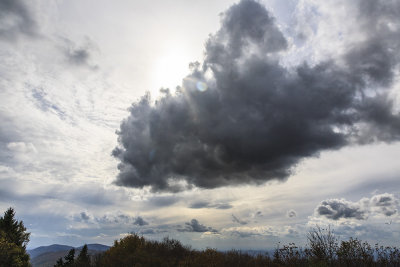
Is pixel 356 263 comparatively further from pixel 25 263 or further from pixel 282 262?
pixel 25 263

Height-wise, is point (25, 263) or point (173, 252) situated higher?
point (173, 252)

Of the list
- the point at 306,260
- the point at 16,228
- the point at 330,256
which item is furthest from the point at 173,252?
the point at 16,228

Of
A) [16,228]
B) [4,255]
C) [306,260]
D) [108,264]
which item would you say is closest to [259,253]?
[306,260]

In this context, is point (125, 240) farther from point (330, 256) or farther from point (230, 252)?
point (330, 256)

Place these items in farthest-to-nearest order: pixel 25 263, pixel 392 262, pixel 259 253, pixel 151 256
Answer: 1. pixel 25 263
2. pixel 259 253
3. pixel 151 256
4. pixel 392 262

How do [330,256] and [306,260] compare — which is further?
[306,260]

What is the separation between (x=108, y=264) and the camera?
1833cm

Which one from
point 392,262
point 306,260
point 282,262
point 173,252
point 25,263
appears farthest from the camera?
point 25,263

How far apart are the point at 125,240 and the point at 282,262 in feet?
47.1

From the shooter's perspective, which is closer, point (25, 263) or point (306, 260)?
point (306, 260)

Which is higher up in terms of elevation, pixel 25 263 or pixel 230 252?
pixel 230 252

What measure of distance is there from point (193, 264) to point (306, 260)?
7.87 m

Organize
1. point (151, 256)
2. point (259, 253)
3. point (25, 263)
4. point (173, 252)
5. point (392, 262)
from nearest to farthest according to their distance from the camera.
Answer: point (392, 262) < point (151, 256) < point (259, 253) < point (173, 252) < point (25, 263)

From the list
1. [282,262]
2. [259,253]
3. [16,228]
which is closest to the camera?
[282,262]
